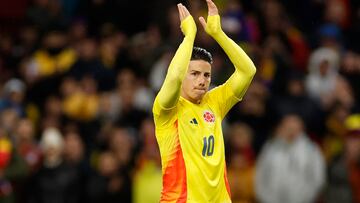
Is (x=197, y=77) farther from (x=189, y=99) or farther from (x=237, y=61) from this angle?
(x=237, y=61)

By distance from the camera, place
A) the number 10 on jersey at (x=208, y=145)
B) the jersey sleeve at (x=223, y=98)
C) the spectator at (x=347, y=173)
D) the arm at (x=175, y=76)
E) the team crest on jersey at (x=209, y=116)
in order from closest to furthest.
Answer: the arm at (x=175, y=76) → the number 10 on jersey at (x=208, y=145) → the team crest on jersey at (x=209, y=116) → the jersey sleeve at (x=223, y=98) → the spectator at (x=347, y=173)

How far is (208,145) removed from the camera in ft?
31.2

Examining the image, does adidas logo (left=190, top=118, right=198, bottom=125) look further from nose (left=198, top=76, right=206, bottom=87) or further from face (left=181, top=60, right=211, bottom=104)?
nose (left=198, top=76, right=206, bottom=87)

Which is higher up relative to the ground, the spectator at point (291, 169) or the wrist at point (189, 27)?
the wrist at point (189, 27)

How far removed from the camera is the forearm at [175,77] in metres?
9.10

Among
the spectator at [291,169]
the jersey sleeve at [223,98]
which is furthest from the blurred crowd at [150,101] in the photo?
the jersey sleeve at [223,98]

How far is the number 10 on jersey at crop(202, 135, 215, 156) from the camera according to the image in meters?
9.47

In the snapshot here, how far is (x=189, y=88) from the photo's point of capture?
9562 millimetres

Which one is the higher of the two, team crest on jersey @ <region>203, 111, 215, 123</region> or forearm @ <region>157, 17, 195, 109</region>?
forearm @ <region>157, 17, 195, 109</region>

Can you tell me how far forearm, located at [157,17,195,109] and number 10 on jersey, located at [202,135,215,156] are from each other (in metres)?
0.48

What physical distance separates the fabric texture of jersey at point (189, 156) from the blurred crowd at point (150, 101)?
5211 millimetres

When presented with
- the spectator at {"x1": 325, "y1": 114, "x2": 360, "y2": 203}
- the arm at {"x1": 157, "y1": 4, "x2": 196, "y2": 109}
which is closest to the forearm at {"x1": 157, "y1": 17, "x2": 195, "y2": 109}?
the arm at {"x1": 157, "y1": 4, "x2": 196, "y2": 109}

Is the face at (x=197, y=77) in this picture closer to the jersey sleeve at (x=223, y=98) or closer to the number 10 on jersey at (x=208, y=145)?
the jersey sleeve at (x=223, y=98)

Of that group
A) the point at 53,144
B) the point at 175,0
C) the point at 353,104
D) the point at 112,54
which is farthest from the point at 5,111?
the point at 353,104
